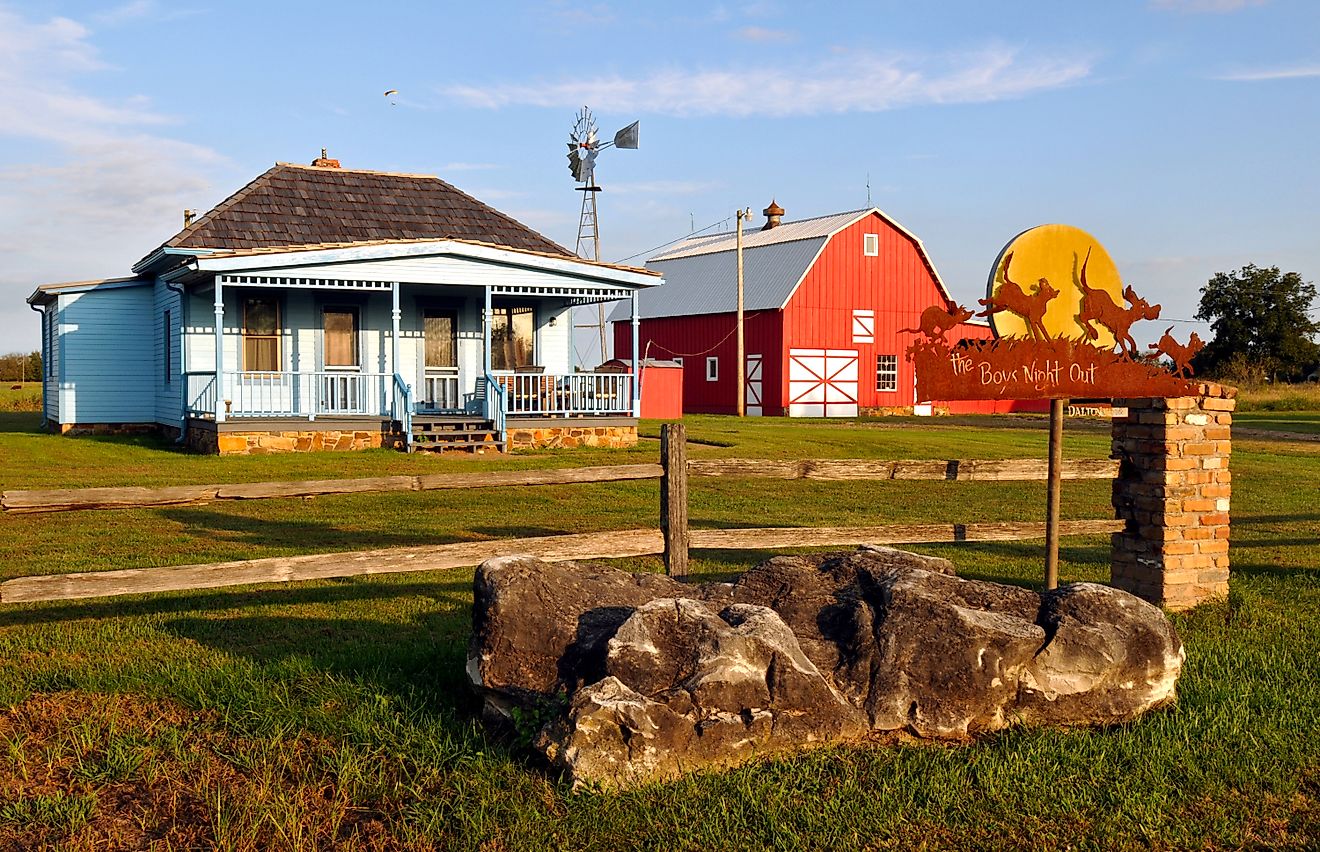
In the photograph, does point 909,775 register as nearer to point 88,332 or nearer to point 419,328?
point 419,328

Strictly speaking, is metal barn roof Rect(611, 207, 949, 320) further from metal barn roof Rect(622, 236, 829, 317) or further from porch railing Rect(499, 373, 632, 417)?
porch railing Rect(499, 373, 632, 417)

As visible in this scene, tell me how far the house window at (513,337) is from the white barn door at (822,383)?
47.4 feet

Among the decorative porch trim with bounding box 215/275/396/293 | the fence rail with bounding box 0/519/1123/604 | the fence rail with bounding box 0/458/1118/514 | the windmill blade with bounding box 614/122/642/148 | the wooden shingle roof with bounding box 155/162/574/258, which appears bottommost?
the fence rail with bounding box 0/519/1123/604

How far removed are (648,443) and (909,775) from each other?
57.7 ft

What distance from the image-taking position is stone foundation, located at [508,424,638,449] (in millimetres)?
20828

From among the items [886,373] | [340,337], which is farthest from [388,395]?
[886,373]

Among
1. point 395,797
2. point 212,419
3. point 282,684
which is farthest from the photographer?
point 212,419

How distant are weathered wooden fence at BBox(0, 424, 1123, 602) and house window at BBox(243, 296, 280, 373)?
1480cm

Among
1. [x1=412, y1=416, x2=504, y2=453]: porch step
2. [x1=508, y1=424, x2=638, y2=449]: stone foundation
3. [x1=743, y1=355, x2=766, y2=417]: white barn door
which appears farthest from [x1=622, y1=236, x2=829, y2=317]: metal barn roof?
[x1=412, y1=416, x2=504, y2=453]: porch step

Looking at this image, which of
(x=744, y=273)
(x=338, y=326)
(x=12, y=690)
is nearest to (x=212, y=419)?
(x=338, y=326)

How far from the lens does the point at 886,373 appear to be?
128 feet

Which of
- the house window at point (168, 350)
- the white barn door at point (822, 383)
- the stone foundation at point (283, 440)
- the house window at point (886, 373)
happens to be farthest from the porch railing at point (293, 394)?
the house window at point (886, 373)

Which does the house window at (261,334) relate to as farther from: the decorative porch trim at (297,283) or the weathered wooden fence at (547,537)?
the weathered wooden fence at (547,537)

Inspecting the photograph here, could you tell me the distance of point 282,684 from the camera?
18.4 ft
